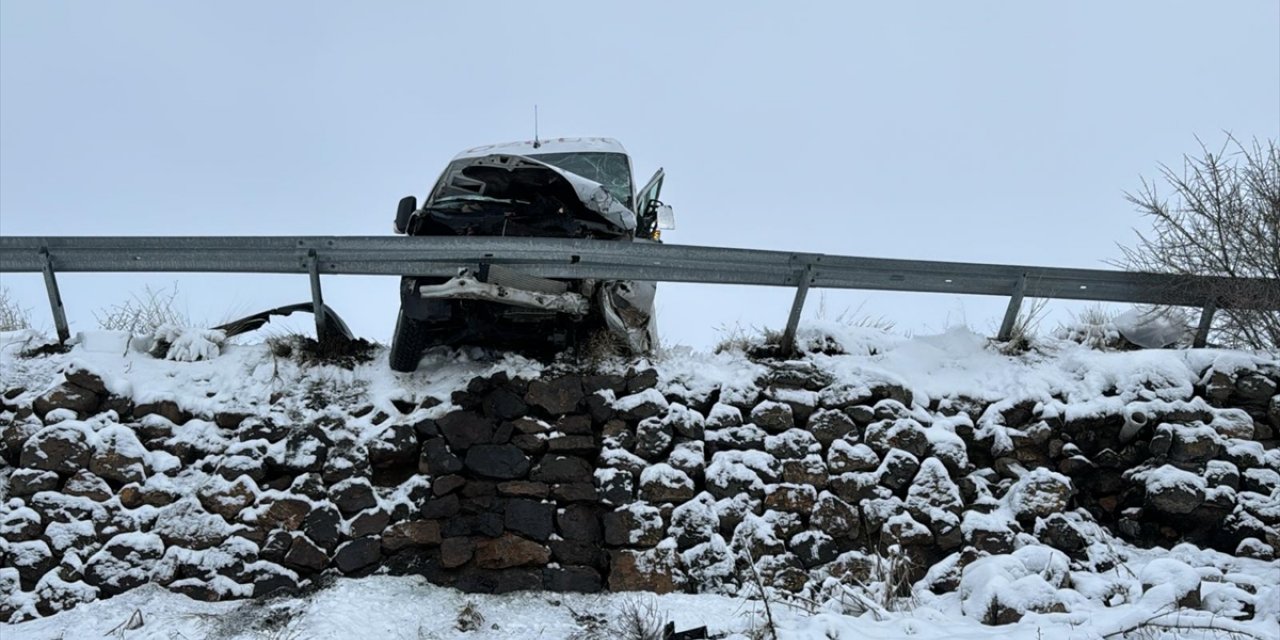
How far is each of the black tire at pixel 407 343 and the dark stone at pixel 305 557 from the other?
4.56 feet

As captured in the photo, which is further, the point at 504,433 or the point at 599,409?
the point at 599,409

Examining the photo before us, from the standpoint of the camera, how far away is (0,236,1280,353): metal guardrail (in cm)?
700

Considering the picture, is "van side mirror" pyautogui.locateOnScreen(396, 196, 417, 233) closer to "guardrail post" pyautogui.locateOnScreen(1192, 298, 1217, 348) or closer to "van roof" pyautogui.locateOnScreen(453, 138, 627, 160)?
"van roof" pyautogui.locateOnScreen(453, 138, 627, 160)

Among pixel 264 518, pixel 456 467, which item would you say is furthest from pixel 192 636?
pixel 456 467

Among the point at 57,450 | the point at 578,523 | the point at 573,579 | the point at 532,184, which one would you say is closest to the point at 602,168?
the point at 532,184

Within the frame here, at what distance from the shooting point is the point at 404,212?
763 centimetres

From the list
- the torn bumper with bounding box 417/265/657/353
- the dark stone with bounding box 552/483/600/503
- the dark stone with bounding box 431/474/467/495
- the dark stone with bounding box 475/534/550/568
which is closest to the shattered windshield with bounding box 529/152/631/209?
the torn bumper with bounding box 417/265/657/353

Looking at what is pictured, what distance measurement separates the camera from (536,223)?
23.6 feet

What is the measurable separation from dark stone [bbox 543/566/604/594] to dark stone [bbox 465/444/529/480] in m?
0.64

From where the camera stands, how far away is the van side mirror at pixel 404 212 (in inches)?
300

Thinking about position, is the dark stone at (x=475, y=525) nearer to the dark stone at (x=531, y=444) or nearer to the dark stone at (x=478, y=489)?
the dark stone at (x=478, y=489)

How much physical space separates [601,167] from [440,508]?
3.61m

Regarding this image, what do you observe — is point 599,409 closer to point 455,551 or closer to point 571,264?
point 571,264

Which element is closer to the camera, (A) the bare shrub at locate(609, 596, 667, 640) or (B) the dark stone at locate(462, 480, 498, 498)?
(A) the bare shrub at locate(609, 596, 667, 640)
